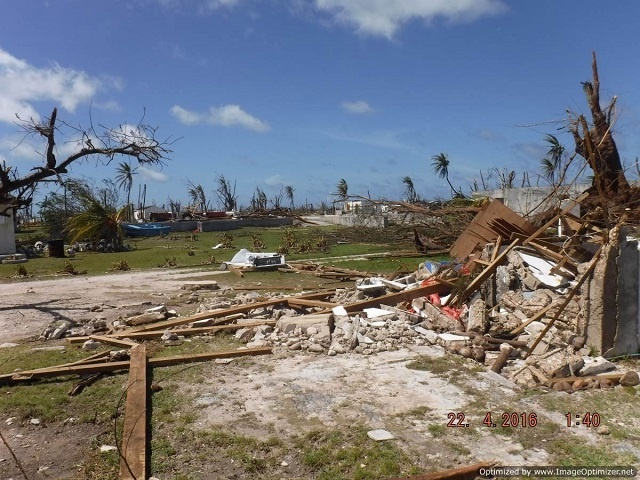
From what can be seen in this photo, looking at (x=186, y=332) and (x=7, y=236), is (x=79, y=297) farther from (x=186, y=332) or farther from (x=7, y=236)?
(x=7, y=236)

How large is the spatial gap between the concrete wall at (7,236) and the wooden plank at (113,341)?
68.5 ft

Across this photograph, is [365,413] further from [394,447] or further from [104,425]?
[104,425]

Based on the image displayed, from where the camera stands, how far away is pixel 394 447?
14.2ft

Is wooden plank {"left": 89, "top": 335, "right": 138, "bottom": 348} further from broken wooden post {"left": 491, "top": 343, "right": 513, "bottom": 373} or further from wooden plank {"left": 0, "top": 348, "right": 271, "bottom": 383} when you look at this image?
broken wooden post {"left": 491, "top": 343, "right": 513, "bottom": 373}

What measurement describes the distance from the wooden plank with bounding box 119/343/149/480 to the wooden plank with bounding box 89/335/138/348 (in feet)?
3.70

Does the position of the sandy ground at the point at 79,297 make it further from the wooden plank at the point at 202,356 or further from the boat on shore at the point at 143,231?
the boat on shore at the point at 143,231

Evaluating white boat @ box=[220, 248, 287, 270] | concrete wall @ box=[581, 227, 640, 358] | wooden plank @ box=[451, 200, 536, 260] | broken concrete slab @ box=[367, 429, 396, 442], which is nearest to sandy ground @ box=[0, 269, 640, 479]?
broken concrete slab @ box=[367, 429, 396, 442]

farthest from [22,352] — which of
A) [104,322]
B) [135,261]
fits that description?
[135,261]

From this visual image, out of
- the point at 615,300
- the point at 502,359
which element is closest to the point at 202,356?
the point at 502,359

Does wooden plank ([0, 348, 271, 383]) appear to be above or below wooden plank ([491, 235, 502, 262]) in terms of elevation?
below

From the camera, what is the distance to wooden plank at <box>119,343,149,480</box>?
3.97m
